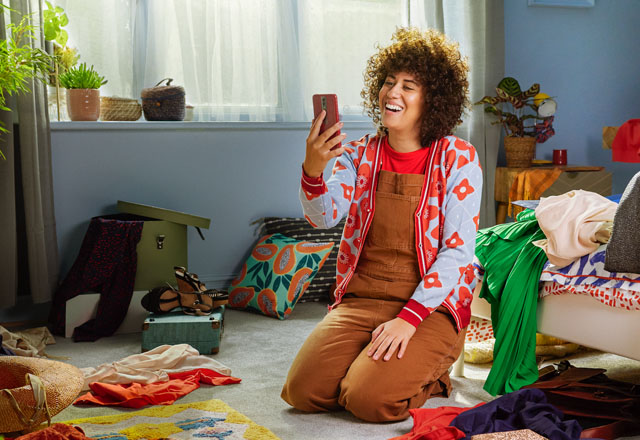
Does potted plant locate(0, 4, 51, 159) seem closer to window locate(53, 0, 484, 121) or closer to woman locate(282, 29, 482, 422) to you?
window locate(53, 0, 484, 121)

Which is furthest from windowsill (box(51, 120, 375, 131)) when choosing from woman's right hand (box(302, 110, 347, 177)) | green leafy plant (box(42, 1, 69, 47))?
woman's right hand (box(302, 110, 347, 177))

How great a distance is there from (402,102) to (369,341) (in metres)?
0.70

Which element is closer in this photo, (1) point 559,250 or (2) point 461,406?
(1) point 559,250

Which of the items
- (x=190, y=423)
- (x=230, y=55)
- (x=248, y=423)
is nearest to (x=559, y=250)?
(x=248, y=423)

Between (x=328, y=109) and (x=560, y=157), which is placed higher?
(x=328, y=109)

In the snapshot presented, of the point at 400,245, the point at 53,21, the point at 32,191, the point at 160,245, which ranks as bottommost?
the point at 160,245

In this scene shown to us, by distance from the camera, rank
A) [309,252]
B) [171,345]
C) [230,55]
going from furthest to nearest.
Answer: [230,55] < [309,252] < [171,345]

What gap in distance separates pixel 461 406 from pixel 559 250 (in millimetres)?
543

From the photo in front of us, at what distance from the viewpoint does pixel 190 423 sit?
196cm

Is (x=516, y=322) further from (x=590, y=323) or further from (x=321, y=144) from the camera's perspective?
(x=321, y=144)

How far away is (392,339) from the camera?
1.97 m

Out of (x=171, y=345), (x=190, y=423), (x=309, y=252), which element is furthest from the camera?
(x=309, y=252)

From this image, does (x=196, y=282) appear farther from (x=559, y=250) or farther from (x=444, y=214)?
(x=559, y=250)

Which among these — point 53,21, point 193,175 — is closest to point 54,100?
point 53,21
